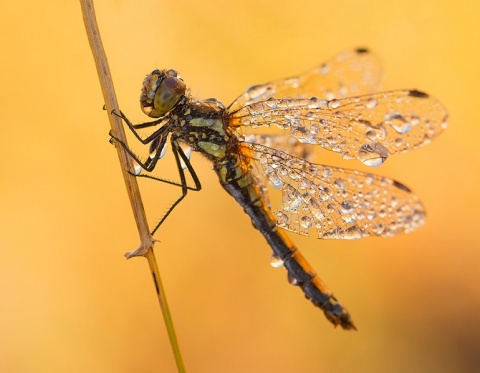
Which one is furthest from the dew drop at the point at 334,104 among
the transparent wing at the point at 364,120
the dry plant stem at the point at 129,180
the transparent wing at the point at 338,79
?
the dry plant stem at the point at 129,180

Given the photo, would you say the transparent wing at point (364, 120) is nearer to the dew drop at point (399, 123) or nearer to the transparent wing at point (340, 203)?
the dew drop at point (399, 123)

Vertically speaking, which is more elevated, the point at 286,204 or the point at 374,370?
the point at 286,204

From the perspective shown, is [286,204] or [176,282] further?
[176,282]

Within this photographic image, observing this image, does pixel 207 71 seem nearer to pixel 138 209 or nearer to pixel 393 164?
pixel 393 164

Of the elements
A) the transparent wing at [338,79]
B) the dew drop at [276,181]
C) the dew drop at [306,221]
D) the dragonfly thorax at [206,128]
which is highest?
the transparent wing at [338,79]

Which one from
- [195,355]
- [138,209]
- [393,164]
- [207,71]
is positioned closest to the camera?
[138,209]

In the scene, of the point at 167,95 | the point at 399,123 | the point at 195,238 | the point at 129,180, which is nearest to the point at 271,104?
the point at 167,95

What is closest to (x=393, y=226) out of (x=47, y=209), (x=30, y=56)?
(x=47, y=209)

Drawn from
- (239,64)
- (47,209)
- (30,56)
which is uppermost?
(30,56)
